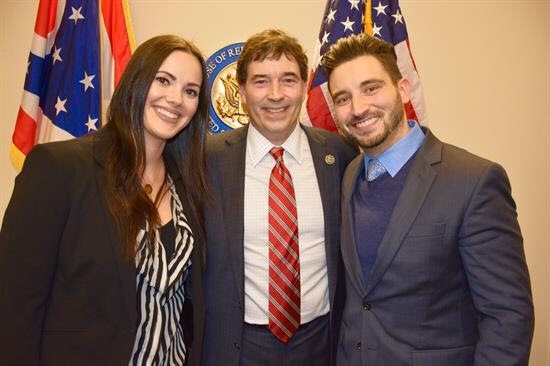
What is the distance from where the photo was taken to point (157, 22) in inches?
127

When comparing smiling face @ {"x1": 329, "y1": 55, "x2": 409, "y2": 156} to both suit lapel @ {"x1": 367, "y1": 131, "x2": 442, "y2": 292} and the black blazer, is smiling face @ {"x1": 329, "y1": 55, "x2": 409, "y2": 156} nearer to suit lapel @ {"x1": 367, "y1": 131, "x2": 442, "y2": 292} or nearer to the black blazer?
suit lapel @ {"x1": 367, "y1": 131, "x2": 442, "y2": 292}

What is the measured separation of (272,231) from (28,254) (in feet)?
3.05

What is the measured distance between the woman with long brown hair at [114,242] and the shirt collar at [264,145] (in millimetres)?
399

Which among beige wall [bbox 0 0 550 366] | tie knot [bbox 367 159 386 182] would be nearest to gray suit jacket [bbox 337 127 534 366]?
tie knot [bbox 367 159 386 182]

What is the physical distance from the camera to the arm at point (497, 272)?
1.41 metres

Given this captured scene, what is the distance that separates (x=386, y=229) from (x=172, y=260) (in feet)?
2.52

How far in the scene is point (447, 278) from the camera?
1.54m

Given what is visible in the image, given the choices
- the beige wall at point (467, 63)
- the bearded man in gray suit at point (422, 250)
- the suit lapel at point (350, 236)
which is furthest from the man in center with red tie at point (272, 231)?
Answer: the beige wall at point (467, 63)

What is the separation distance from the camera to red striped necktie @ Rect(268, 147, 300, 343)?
186cm

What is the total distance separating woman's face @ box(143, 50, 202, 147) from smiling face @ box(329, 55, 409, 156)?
61 cm

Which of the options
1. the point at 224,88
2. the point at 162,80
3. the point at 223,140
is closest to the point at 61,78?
the point at 224,88

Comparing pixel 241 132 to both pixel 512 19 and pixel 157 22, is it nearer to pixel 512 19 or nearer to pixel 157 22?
pixel 157 22

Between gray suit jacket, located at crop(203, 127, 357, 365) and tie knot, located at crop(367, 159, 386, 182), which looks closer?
tie knot, located at crop(367, 159, 386, 182)

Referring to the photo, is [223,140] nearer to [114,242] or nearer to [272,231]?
[272,231]
